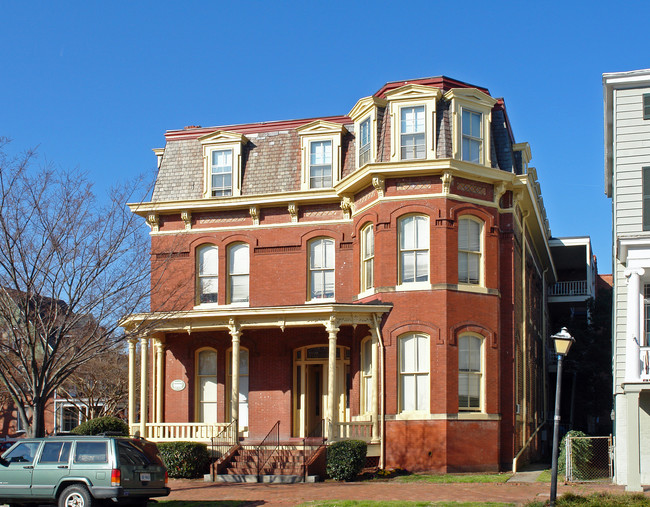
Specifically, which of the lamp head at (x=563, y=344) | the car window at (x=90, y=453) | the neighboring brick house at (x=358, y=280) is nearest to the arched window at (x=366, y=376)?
the neighboring brick house at (x=358, y=280)

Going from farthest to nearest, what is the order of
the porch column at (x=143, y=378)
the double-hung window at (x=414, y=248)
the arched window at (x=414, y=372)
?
the porch column at (x=143, y=378)
the double-hung window at (x=414, y=248)
the arched window at (x=414, y=372)

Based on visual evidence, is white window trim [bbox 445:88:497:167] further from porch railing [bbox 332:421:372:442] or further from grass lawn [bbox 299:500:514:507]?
grass lawn [bbox 299:500:514:507]

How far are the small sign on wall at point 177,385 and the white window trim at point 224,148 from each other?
19.6 ft

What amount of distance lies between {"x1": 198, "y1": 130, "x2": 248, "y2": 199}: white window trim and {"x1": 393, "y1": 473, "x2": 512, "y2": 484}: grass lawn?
10.8 metres

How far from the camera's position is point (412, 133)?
81.6 ft

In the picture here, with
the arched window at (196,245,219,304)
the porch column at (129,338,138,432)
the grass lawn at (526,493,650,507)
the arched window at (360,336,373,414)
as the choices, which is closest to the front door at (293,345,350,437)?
the arched window at (360,336,373,414)

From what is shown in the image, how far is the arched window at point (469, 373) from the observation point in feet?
78.5

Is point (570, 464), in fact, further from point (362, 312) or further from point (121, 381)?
point (121, 381)

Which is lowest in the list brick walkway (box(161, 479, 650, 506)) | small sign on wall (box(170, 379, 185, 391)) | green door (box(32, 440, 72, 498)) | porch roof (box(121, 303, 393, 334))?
brick walkway (box(161, 479, 650, 506))

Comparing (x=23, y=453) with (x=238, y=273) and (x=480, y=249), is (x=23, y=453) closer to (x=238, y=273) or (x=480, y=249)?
(x=238, y=273)

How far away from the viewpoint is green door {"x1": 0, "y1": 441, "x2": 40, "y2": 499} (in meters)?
16.6

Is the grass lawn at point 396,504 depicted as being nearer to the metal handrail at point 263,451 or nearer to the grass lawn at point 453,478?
the grass lawn at point 453,478

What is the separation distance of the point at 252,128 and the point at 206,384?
856 cm

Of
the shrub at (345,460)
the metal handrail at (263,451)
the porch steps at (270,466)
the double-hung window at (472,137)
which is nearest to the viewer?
the shrub at (345,460)
